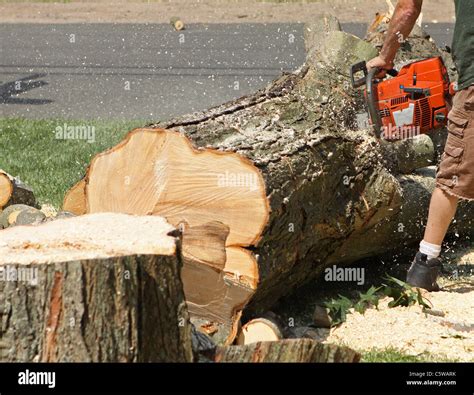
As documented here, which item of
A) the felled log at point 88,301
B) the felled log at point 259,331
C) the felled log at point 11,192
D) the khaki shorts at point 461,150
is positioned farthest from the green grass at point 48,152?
the felled log at point 88,301

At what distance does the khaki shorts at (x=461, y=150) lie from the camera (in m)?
5.35

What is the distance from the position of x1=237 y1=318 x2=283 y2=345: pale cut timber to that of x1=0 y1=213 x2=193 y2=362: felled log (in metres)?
1.04

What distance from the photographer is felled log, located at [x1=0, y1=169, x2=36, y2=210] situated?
645cm

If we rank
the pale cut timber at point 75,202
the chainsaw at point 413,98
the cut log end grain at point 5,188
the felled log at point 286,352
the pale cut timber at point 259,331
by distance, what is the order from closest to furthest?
the felled log at point 286,352 < the pale cut timber at point 259,331 < the pale cut timber at point 75,202 < the chainsaw at point 413,98 < the cut log end grain at point 5,188

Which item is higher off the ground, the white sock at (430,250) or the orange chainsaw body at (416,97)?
the orange chainsaw body at (416,97)

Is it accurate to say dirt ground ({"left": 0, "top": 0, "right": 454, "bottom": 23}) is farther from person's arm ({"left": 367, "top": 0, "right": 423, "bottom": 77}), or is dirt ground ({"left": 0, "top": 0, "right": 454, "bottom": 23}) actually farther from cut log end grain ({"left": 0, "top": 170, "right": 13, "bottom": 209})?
person's arm ({"left": 367, "top": 0, "right": 423, "bottom": 77})

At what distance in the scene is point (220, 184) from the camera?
4926mm

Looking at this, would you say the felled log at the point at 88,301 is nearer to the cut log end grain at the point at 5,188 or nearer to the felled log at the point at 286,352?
the felled log at the point at 286,352

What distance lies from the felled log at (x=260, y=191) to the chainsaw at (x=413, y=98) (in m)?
0.23

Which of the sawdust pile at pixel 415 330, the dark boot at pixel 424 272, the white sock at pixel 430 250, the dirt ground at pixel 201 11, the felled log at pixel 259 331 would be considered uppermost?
the dirt ground at pixel 201 11
